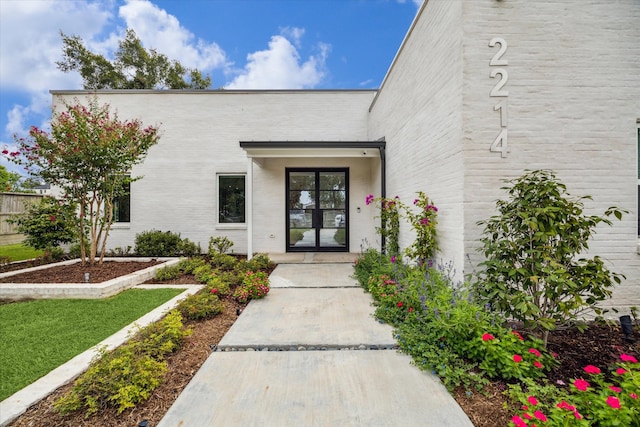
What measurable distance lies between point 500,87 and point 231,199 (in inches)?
280

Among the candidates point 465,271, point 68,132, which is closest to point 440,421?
point 465,271

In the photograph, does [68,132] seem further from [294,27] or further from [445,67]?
[294,27]

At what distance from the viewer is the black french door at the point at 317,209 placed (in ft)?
26.0

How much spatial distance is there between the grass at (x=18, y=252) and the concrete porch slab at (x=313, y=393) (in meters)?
8.01

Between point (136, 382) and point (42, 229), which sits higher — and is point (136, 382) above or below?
below

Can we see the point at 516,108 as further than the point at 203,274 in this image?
No

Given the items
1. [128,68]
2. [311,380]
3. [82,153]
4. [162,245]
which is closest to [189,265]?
[162,245]

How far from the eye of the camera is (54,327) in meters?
3.13

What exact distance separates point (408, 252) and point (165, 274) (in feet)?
14.9

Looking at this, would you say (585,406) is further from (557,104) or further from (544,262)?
(557,104)

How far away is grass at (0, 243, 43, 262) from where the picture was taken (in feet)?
24.0

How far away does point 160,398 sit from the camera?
6.41 ft

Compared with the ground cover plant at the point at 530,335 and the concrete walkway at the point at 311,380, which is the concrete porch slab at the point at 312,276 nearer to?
the concrete walkway at the point at 311,380

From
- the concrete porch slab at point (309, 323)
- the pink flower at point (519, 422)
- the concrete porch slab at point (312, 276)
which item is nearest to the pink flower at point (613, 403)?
the pink flower at point (519, 422)
